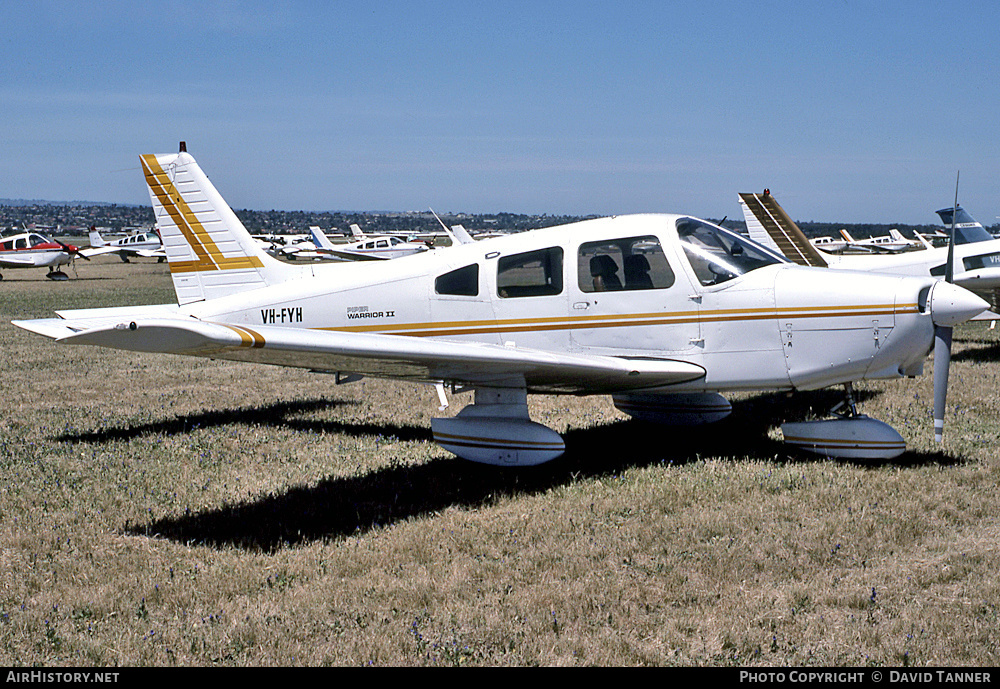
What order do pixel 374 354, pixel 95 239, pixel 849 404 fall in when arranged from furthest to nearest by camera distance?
pixel 95 239
pixel 849 404
pixel 374 354

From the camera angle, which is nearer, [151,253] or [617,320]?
[617,320]

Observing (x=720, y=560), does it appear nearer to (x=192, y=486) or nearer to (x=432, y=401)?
(x=192, y=486)

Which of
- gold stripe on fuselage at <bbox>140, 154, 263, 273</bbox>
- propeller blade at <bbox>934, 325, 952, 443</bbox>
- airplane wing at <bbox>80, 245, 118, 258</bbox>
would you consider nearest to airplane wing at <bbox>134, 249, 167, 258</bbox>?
airplane wing at <bbox>80, 245, 118, 258</bbox>

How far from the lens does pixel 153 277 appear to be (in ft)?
137

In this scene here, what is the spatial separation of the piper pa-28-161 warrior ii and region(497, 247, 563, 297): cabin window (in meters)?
0.01

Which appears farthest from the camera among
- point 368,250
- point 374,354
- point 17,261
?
point 368,250

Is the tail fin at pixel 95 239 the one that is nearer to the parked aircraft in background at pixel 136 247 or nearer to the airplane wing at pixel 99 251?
the parked aircraft in background at pixel 136 247

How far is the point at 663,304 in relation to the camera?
743 cm

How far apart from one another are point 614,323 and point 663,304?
470 mm

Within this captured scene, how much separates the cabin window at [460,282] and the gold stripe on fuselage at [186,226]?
2803mm

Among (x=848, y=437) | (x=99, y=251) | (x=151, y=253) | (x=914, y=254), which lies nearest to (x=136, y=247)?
(x=99, y=251)

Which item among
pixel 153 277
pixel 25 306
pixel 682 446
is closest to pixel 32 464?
pixel 682 446

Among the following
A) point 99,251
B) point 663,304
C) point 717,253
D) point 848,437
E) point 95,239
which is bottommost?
point 848,437

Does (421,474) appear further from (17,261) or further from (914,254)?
(17,261)
